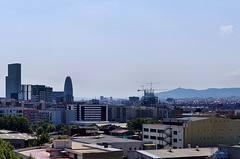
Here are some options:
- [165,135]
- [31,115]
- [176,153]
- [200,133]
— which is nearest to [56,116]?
[31,115]

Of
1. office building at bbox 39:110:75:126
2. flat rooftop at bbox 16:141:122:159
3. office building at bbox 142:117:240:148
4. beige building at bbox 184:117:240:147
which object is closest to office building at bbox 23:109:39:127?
office building at bbox 39:110:75:126

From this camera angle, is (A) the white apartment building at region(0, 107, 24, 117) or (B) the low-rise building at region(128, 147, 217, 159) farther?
(A) the white apartment building at region(0, 107, 24, 117)

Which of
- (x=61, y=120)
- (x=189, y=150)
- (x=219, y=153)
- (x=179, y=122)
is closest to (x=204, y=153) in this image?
(x=189, y=150)

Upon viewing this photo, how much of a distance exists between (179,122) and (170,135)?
6.05 meters

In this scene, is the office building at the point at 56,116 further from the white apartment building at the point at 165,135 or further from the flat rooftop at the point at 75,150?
the flat rooftop at the point at 75,150

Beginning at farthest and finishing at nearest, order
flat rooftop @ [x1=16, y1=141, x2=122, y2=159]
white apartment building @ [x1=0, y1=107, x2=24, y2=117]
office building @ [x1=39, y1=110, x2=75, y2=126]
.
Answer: office building @ [x1=39, y1=110, x2=75, y2=126]
white apartment building @ [x1=0, y1=107, x2=24, y2=117]
flat rooftop @ [x1=16, y1=141, x2=122, y2=159]

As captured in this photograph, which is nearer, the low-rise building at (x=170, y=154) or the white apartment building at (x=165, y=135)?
the low-rise building at (x=170, y=154)

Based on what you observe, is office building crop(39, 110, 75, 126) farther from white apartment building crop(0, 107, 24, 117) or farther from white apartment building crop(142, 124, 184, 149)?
white apartment building crop(142, 124, 184, 149)

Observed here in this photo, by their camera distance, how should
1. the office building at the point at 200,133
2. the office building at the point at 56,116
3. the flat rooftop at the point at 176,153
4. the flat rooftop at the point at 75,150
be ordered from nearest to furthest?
1. the flat rooftop at the point at 75,150
2. the flat rooftop at the point at 176,153
3. the office building at the point at 200,133
4. the office building at the point at 56,116

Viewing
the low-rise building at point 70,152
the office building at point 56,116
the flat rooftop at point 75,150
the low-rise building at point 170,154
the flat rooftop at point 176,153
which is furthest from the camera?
the office building at point 56,116

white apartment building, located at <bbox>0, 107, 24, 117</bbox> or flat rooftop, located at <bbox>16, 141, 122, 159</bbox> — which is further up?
white apartment building, located at <bbox>0, 107, 24, 117</bbox>

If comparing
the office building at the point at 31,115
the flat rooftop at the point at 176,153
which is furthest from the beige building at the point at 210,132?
the office building at the point at 31,115

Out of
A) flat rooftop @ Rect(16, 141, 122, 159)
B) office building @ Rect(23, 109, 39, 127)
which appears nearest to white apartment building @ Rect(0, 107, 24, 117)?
office building @ Rect(23, 109, 39, 127)

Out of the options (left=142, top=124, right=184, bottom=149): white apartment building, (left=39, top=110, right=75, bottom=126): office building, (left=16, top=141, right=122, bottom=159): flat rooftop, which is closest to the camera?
(left=16, top=141, right=122, bottom=159): flat rooftop
